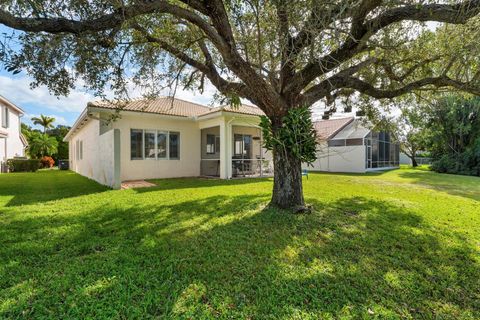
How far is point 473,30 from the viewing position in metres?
5.80

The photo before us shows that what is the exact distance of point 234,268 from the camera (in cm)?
369

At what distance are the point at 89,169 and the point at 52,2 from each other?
12.9m

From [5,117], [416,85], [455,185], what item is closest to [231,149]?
[416,85]

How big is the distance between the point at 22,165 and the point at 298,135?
26.7 m

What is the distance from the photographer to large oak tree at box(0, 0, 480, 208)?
475 centimetres

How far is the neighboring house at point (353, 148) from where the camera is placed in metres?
22.7

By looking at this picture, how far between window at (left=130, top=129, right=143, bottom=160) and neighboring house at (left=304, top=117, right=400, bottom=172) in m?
14.3

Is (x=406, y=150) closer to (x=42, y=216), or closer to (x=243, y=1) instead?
(x=243, y=1)

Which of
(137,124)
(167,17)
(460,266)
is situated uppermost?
(167,17)

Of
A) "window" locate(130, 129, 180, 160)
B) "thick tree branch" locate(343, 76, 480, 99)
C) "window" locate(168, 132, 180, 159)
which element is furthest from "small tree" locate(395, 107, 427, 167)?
"window" locate(130, 129, 180, 160)

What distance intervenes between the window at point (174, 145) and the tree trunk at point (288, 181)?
956 centimetres

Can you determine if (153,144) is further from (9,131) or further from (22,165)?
(9,131)

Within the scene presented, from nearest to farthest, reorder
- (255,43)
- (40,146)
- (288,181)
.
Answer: (288,181), (255,43), (40,146)

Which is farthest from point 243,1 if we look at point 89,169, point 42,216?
point 89,169
